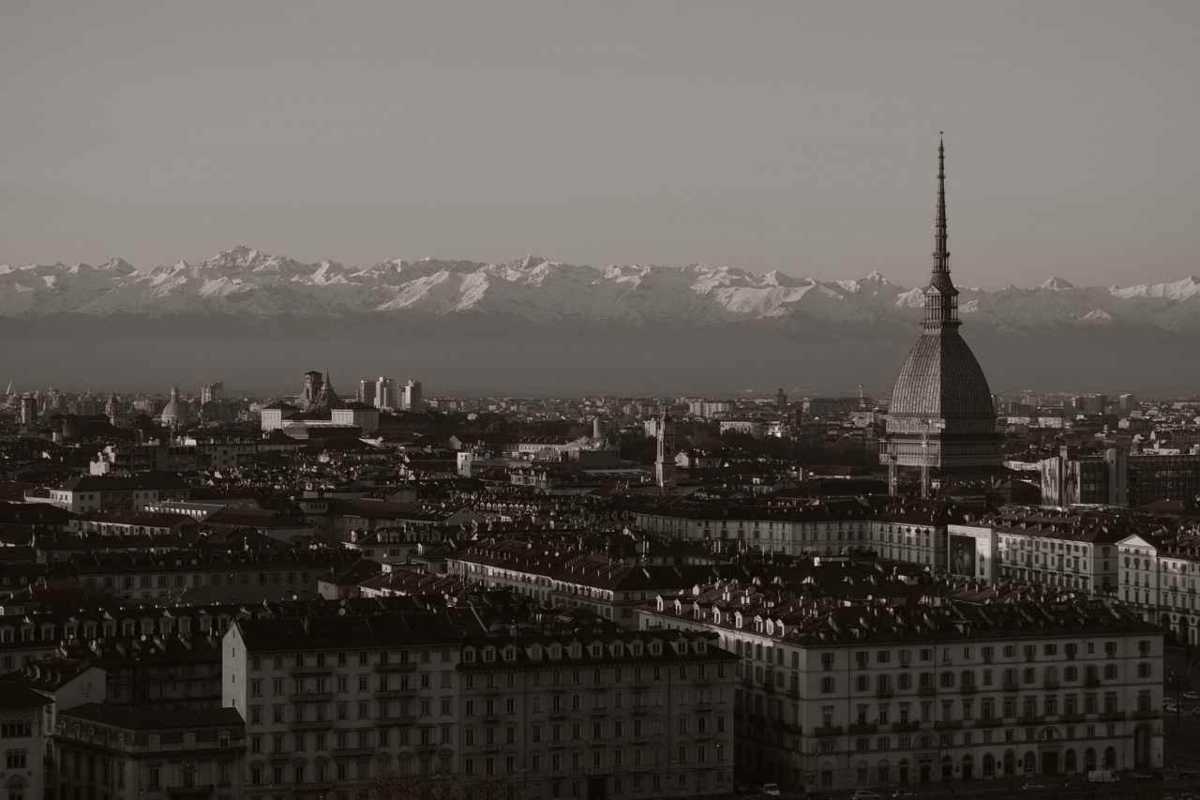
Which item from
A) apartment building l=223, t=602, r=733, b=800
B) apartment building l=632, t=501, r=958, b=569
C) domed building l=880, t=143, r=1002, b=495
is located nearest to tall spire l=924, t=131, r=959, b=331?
domed building l=880, t=143, r=1002, b=495

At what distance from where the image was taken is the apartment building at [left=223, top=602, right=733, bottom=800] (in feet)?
194

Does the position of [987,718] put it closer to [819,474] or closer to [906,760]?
[906,760]

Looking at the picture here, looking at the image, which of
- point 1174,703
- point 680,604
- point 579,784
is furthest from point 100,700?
point 1174,703

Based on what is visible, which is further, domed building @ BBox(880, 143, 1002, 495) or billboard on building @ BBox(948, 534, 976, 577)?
domed building @ BBox(880, 143, 1002, 495)

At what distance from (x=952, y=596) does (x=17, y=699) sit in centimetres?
3082

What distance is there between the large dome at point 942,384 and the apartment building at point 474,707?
127 meters

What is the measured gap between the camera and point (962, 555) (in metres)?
118

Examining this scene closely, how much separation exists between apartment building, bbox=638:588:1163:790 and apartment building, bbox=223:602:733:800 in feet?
6.60

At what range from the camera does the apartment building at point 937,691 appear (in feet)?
209

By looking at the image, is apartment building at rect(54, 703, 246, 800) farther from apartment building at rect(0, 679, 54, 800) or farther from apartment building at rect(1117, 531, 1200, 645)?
apartment building at rect(1117, 531, 1200, 645)

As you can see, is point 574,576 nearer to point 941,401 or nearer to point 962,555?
point 962,555

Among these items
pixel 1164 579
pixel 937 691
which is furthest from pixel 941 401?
pixel 937 691

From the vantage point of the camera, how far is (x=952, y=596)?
257 ft

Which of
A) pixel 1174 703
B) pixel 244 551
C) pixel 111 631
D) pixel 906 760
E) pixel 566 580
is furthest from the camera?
pixel 244 551
